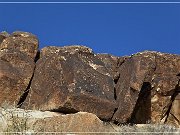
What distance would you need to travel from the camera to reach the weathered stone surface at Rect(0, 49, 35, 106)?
15.3m

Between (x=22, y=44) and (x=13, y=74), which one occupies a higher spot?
(x=22, y=44)

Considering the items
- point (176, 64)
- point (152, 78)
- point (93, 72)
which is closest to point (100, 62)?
point (93, 72)

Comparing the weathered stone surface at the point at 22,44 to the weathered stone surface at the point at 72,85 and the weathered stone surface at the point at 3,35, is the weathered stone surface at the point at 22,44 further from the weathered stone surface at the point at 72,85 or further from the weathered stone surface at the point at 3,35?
the weathered stone surface at the point at 72,85

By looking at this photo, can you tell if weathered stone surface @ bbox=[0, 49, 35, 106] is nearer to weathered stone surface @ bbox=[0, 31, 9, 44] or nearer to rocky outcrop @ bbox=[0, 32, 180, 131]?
rocky outcrop @ bbox=[0, 32, 180, 131]

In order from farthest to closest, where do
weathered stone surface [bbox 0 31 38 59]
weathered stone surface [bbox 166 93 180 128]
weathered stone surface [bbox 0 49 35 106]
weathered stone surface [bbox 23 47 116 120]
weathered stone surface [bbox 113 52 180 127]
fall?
weathered stone surface [bbox 166 93 180 128] < weathered stone surface [bbox 0 31 38 59] < weathered stone surface [bbox 113 52 180 127] < weathered stone surface [bbox 0 49 35 106] < weathered stone surface [bbox 23 47 116 120]

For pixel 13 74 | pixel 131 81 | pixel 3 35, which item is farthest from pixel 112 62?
pixel 3 35

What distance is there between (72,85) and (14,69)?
254 centimetres

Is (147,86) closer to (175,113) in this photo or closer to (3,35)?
(175,113)

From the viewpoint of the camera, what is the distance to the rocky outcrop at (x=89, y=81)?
14.5 metres

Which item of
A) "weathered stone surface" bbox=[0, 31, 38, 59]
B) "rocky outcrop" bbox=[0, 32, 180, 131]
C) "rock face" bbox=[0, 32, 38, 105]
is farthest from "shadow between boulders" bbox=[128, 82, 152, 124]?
"weathered stone surface" bbox=[0, 31, 38, 59]

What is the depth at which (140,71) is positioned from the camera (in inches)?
630

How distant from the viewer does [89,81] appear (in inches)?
590

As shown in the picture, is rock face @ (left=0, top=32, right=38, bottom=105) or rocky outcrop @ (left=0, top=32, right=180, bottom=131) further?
rock face @ (left=0, top=32, right=38, bottom=105)

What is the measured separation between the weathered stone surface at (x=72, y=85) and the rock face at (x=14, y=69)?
1.27ft
